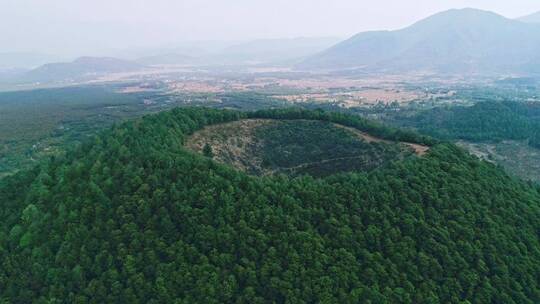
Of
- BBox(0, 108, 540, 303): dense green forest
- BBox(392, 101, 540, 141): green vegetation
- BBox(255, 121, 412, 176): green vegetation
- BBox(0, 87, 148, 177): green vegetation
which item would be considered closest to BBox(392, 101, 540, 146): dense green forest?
BBox(392, 101, 540, 141): green vegetation

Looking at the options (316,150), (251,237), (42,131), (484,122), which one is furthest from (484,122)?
(42,131)

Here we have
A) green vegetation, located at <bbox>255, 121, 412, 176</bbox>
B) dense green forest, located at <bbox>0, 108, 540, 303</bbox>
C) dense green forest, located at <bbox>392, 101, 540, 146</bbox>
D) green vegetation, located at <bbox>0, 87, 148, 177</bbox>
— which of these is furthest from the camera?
dense green forest, located at <bbox>392, 101, 540, 146</bbox>

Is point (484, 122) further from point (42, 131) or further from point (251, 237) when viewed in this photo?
point (42, 131)

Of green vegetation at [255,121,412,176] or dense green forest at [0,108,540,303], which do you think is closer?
dense green forest at [0,108,540,303]

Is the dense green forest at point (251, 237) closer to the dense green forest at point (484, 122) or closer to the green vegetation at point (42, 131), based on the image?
the green vegetation at point (42, 131)

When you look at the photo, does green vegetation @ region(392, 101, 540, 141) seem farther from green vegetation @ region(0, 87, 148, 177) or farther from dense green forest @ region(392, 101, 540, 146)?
green vegetation @ region(0, 87, 148, 177)

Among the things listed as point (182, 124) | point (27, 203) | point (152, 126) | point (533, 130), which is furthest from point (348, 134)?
point (533, 130)

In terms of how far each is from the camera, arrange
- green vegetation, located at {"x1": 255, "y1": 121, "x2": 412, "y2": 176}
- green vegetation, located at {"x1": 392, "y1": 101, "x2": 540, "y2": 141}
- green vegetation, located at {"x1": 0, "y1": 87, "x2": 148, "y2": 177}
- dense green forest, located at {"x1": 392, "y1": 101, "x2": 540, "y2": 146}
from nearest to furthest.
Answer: green vegetation, located at {"x1": 255, "y1": 121, "x2": 412, "y2": 176}
green vegetation, located at {"x1": 0, "y1": 87, "x2": 148, "y2": 177}
dense green forest, located at {"x1": 392, "y1": 101, "x2": 540, "y2": 146}
green vegetation, located at {"x1": 392, "y1": 101, "x2": 540, "y2": 141}
